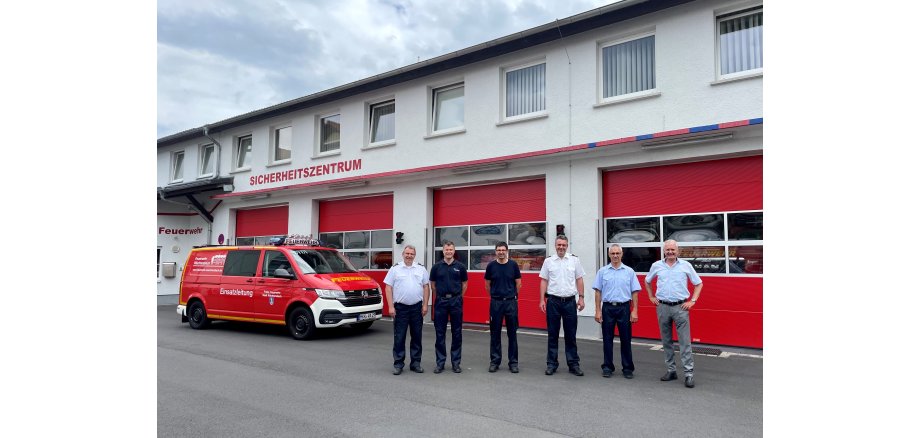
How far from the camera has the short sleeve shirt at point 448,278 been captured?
8070mm

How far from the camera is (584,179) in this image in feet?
37.1

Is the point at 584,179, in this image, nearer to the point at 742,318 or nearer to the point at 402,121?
the point at 742,318

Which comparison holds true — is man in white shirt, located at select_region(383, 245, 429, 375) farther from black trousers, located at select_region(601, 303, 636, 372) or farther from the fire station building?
the fire station building

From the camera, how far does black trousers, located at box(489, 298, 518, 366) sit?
25.7ft

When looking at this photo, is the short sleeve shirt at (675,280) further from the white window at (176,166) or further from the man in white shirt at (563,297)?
the white window at (176,166)

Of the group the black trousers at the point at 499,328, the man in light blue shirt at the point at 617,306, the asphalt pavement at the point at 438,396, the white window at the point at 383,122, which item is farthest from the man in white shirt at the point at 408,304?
the white window at the point at 383,122

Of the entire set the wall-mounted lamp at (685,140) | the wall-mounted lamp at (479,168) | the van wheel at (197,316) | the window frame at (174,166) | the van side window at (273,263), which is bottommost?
the van wheel at (197,316)

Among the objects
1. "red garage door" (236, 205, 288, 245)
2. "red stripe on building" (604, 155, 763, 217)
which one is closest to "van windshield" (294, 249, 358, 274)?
"red stripe on building" (604, 155, 763, 217)

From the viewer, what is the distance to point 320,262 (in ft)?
38.4

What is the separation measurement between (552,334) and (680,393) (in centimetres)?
190

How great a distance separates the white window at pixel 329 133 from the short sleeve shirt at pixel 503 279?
1007 centimetres

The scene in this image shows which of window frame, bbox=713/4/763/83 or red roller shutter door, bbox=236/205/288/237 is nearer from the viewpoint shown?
window frame, bbox=713/4/763/83

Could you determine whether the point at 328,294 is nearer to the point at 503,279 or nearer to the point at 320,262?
the point at 320,262

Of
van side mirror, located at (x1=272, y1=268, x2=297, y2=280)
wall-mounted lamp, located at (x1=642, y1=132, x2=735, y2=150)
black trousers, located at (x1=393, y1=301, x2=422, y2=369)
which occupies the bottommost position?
black trousers, located at (x1=393, y1=301, x2=422, y2=369)
